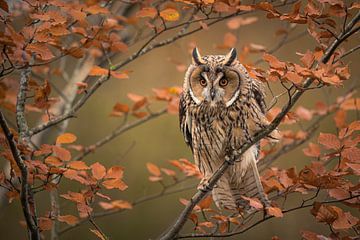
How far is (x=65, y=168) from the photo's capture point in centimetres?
183

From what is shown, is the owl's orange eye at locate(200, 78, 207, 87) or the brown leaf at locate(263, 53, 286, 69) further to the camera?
the owl's orange eye at locate(200, 78, 207, 87)

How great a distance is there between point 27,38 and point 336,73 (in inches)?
35.2

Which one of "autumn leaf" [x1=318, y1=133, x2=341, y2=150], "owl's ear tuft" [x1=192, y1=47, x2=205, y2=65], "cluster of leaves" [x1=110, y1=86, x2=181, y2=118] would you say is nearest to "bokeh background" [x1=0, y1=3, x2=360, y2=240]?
"cluster of leaves" [x1=110, y1=86, x2=181, y2=118]

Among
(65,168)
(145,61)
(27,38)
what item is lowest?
(65,168)

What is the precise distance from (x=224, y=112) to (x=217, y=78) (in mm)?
168

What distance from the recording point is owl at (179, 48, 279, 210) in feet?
7.57

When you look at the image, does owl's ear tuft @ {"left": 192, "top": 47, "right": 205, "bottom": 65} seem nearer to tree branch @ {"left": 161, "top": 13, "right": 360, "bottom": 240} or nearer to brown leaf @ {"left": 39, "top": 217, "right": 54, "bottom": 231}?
tree branch @ {"left": 161, "top": 13, "right": 360, "bottom": 240}

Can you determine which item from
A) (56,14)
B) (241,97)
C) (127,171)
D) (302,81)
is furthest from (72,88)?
(127,171)

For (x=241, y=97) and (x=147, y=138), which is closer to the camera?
(x=241, y=97)

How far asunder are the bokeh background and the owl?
1876 mm

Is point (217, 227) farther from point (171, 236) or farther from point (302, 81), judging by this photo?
point (302, 81)

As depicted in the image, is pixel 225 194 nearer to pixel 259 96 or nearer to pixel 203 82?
pixel 259 96

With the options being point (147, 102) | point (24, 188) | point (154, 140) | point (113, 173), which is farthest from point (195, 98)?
point (154, 140)

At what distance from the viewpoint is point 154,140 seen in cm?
481
